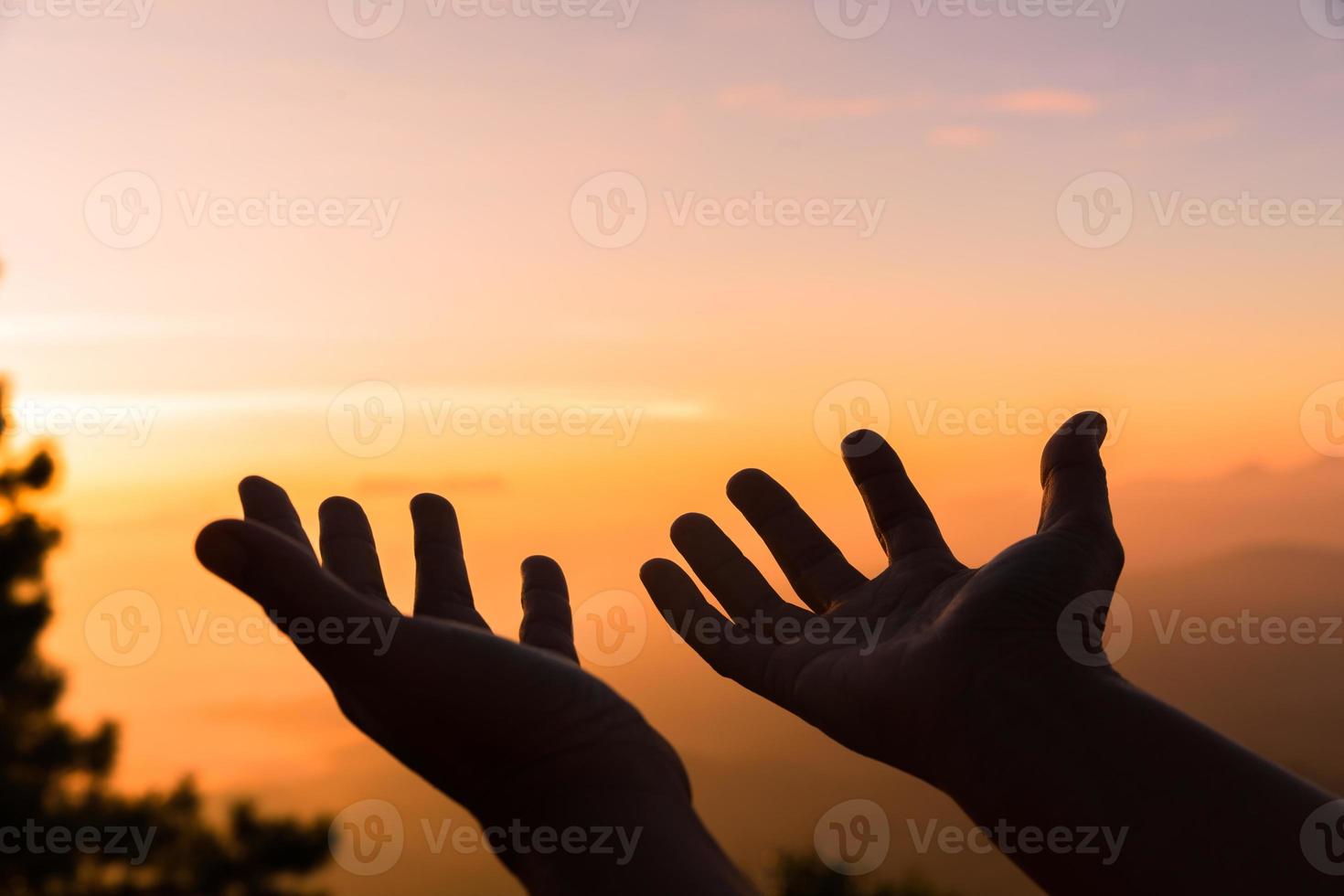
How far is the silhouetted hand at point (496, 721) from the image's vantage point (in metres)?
2.28

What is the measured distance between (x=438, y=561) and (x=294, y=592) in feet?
3.07

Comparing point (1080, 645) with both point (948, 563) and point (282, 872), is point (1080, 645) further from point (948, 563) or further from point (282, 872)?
point (282, 872)

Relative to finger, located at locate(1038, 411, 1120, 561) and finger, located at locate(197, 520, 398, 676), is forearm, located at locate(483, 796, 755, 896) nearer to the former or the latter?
finger, located at locate(197, 520, 398, 676)

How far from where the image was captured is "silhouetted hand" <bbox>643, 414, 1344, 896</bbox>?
2.48 meters

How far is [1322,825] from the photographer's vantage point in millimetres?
2488

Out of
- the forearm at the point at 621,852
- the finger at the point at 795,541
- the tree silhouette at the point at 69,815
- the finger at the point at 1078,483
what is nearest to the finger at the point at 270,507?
the forearm at the point at 621,852

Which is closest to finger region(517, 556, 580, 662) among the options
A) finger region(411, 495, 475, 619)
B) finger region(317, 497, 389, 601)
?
finger region(411, 495, 475, 619)

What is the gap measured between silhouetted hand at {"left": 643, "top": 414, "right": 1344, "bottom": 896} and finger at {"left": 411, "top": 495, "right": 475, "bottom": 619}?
33.1 inches

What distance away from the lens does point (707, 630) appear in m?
3.59

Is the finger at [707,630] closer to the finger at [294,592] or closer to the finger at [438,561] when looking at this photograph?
the finger at [438,561]

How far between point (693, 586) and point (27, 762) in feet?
48.0

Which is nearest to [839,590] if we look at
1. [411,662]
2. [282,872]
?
[411,662]

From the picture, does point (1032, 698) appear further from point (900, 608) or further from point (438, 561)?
point (438, 561)

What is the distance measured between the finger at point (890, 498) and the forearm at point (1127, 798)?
2.52 feet
